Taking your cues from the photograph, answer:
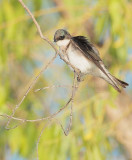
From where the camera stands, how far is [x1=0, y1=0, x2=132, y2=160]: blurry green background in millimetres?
5570

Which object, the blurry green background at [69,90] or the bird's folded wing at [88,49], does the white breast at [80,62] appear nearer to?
the bird's folded wing at [88,49]

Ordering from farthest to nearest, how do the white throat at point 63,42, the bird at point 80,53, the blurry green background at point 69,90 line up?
the blurry green background at point 69,90 → the bird at point 80,53 → the white throat at point 63,42

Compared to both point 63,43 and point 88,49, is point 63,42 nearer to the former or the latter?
point 63,43

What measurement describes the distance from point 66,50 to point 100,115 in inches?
60.0

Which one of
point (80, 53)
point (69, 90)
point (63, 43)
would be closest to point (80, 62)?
point (80, 53)

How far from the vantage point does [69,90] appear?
6305 mm

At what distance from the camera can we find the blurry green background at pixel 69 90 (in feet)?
18.3

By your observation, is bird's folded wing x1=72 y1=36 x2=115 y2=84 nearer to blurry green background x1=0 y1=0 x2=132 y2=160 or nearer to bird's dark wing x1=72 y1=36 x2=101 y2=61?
bird's dark wing x1=72 y1=36 x2=101 y2=61

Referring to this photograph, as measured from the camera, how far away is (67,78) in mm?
7430

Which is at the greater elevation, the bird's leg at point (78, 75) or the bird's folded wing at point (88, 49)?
the bird's folded wing at point (88, 49)

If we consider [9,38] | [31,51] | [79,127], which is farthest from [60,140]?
[31,51]

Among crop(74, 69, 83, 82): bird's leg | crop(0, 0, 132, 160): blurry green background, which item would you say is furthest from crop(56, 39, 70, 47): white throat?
crop(0, 0, 132, 160): blurry green background

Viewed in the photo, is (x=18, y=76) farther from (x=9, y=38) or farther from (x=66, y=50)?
(x=66, y=50)

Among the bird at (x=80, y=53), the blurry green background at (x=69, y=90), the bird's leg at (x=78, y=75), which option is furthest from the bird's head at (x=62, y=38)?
the blurry green background at (x=69, y=90)
